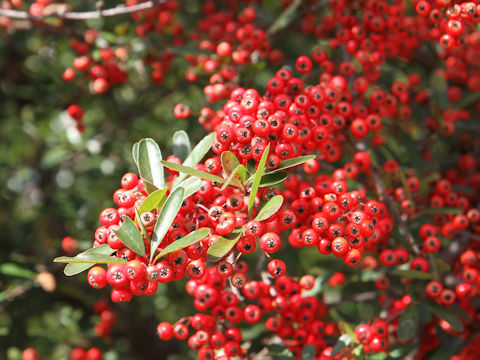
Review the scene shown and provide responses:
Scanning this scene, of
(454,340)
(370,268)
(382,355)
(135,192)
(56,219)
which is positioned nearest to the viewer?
(135,192)

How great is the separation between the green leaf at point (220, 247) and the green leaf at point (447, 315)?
5.31 ft

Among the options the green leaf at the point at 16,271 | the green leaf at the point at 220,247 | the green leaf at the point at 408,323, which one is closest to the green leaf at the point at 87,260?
the green leaf at the point at 220,247

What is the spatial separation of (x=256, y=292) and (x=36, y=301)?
3.05 m

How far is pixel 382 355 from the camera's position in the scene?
303 centimetres

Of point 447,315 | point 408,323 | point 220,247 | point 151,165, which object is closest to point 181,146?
point 151,165

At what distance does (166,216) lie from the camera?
2.15 m

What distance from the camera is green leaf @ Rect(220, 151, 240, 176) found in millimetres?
2262

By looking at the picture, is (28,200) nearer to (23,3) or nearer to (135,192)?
(23,3)

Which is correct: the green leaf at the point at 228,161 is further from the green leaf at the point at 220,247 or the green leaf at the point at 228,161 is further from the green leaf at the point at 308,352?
the green leaf at the point at 308,352

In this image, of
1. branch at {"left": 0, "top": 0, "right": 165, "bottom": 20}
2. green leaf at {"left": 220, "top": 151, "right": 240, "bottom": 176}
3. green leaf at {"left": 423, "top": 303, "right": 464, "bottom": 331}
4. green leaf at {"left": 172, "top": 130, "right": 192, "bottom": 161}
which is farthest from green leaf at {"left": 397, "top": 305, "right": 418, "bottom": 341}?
branch at {"left": 0, "top": 0, "right": 165, "bottom": 20}

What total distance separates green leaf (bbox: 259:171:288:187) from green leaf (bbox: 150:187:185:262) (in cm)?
42

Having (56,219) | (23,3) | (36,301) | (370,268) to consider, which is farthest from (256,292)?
(23,3)

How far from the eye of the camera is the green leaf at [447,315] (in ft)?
9.64

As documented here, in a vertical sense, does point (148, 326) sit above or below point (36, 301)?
below
